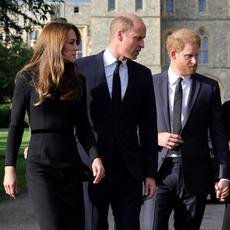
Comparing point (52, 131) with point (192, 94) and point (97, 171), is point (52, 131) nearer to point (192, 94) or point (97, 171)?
point (97, 171)

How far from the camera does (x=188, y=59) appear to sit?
11.5 feet

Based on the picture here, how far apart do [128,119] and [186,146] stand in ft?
2.18

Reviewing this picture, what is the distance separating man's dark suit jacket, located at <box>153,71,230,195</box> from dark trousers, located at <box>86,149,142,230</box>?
59cm

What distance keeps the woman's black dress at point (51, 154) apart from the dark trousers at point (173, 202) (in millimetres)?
956

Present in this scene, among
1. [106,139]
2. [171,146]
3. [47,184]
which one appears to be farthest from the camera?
[171,146]

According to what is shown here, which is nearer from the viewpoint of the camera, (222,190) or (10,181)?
(10,181)

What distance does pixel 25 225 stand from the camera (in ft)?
20.3

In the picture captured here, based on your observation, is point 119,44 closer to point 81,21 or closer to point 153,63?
point 153,63

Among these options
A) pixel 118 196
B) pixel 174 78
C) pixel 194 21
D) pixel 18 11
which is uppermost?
pixel 194 21

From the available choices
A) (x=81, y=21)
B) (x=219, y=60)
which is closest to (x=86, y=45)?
(x=81, y=21)

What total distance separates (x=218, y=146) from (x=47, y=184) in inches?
58.3

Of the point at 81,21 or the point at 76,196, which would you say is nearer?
the point at 76,196

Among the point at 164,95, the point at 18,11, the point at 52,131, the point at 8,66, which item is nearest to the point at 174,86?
the point at 164,95

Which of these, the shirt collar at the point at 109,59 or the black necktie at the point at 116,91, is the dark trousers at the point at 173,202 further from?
the shirt collar at the point at 109,59
